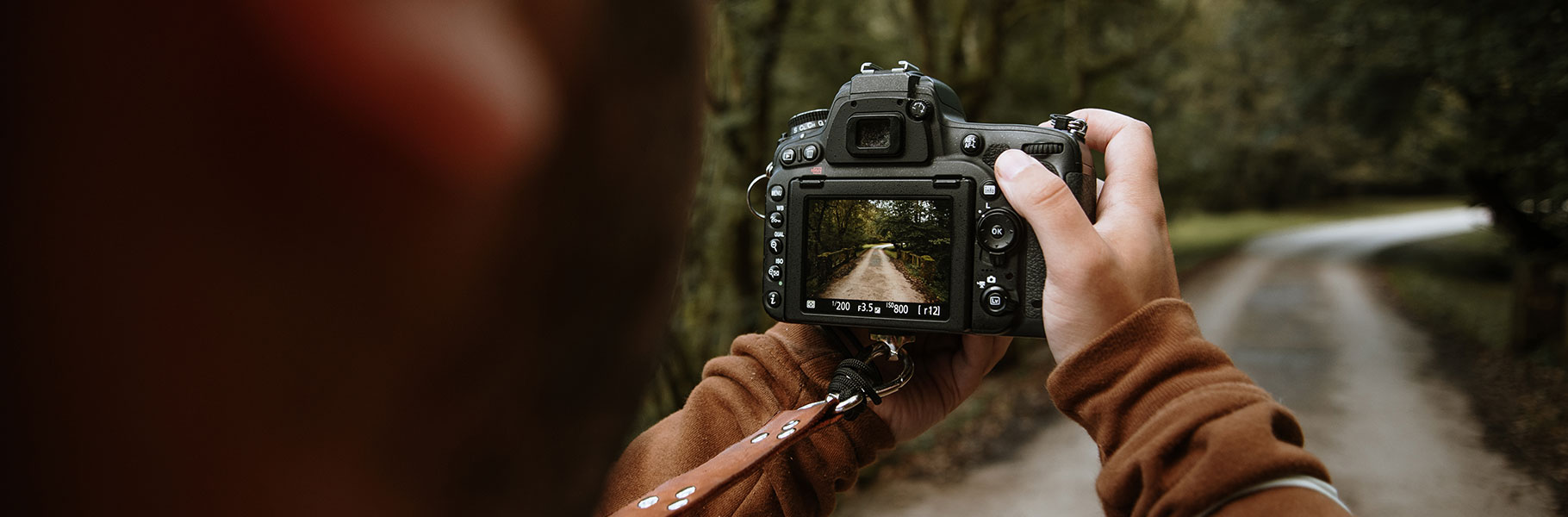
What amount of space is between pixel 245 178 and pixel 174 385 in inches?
2.3

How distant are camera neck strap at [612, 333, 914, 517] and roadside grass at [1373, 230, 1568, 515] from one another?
491 cm

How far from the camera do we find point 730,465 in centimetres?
96

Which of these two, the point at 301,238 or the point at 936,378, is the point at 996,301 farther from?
the point at 301,238

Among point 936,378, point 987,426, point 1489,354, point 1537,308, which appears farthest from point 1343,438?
point 936,378

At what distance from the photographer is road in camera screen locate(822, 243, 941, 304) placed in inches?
50.2

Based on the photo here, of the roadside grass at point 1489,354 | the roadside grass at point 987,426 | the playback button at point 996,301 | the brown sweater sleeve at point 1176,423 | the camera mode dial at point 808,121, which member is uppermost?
the camera mode dial at point 808,121

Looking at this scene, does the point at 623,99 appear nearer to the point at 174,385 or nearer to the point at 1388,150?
the point at 174,385

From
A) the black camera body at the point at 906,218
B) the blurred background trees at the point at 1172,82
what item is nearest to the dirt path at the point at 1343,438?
the blurred background trees at the point at 1172,82

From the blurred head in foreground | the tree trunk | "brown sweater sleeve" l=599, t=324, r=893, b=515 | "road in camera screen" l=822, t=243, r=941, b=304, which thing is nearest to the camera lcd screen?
"road in camera screen" l=822, t=243, r=941, b=304

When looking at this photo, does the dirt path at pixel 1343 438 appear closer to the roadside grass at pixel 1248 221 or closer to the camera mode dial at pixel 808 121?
the camera mode dial at pixel 808 121

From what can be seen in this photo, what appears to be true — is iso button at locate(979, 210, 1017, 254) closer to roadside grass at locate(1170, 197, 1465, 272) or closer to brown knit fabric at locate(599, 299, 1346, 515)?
brown knit fabric at locate(599, 299, 1346, 515)

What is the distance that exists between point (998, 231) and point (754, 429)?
442mm

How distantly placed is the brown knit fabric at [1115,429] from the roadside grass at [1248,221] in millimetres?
14261

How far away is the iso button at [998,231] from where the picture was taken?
4.02 ft
